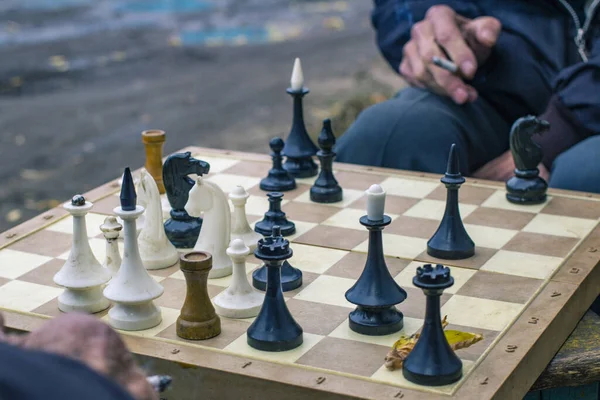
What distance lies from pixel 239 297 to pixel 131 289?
0.70 feet

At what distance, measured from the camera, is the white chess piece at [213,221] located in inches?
84.2

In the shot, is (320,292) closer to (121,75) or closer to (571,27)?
(571,27)

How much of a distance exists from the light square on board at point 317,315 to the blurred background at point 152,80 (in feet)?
10.2

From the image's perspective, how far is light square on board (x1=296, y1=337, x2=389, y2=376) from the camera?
5.61ft

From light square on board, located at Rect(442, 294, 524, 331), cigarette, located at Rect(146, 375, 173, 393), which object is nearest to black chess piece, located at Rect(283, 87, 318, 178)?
light square on board, located at Rect(442, 294, 524, 331)

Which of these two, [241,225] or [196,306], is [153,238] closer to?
[241,225]

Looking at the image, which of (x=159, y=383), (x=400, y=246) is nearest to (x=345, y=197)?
(x=400, y=246)

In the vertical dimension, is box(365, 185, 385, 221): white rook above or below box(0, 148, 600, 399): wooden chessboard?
above

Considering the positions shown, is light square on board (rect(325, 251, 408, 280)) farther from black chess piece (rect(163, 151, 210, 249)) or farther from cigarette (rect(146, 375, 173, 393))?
cigarette (rect(146, 375, 173, 393))

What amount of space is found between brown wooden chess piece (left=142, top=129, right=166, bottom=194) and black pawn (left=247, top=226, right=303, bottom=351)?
992 mm

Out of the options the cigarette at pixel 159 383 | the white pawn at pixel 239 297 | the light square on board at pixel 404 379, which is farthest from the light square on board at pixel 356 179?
the cigarette at pixel 159 383

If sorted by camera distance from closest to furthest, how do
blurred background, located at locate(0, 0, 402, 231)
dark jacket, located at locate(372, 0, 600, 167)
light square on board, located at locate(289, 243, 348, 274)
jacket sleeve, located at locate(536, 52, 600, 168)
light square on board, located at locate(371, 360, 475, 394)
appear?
light square on board, located at locate(371, 360, 475, 394), light square on board, located at locate(289, 243, 348, 274), jacket sleeve, located at locate(536, 52, 600, 168), dark jacket, located at locate(372, 0, 600, 167), blurred background, located at locate(0, 0, 402, 231)

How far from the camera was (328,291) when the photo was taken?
6.76 feet

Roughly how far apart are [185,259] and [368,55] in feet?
21.1
